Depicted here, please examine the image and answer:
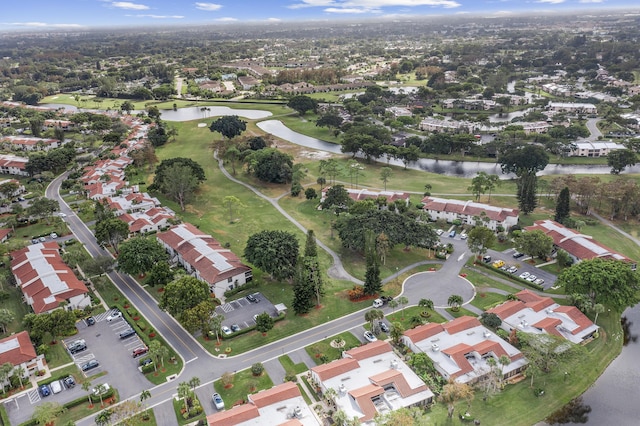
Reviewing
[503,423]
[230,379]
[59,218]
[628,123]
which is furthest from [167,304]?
[628,123]

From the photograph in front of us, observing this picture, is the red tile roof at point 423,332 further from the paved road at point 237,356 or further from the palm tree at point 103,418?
the palm tree at point 103,418

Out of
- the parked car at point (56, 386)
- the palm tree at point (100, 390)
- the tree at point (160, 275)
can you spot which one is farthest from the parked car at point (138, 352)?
the tree at point (160, 275)

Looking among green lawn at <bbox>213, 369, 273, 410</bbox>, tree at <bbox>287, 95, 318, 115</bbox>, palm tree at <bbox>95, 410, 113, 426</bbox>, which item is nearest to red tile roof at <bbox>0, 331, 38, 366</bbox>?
palm tree at <bbox>95, 410, 113, 426</bbox>

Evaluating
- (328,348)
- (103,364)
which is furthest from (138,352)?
(328,348)

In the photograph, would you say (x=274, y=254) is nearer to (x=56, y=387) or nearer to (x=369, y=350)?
(x=369, y=350)

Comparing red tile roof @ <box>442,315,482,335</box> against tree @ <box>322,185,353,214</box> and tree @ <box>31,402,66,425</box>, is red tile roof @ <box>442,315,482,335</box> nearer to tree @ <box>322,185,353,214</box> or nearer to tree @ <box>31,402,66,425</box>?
tree @ <box>322,185,353,214</box>

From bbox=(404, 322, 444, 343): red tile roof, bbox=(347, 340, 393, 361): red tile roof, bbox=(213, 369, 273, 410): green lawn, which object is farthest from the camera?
bbox=(404, 322, 444, 343): red tile roof
